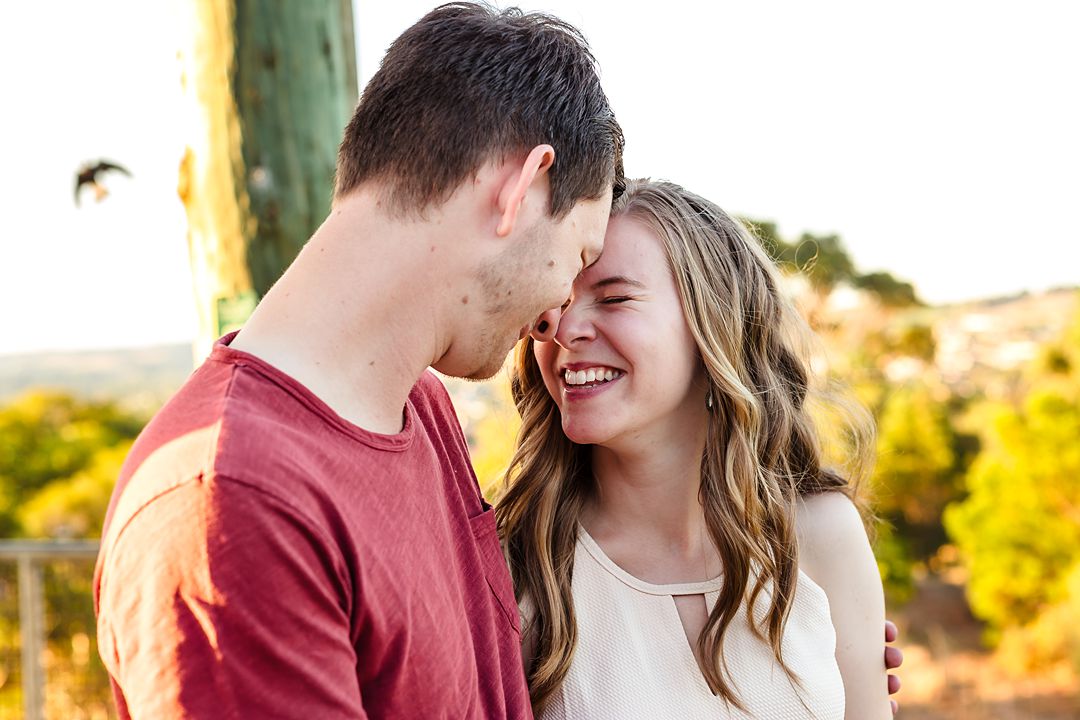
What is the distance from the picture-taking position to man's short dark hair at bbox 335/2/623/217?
51.1 inches

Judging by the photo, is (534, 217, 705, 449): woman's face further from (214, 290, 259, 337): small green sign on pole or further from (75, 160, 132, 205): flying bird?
(75, 160, 132, 205): flying bird

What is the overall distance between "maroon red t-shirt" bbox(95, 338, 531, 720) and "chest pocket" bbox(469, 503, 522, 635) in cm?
26

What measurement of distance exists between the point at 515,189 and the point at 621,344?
2.07 ft

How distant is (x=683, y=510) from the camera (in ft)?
6.77

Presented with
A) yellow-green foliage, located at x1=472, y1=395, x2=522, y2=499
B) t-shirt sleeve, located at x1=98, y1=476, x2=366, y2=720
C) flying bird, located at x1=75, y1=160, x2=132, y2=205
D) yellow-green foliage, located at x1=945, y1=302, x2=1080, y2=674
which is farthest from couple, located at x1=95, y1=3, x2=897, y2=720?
yellow-green foliage, located at x1=945, y1=302, x2=1080, y2=674

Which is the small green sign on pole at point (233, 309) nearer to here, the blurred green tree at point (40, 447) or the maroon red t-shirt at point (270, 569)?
the maroon red t-shirt at point (270, 569)

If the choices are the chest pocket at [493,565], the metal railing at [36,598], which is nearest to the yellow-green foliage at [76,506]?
the metal railing at [36,598]

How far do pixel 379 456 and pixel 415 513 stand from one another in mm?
100

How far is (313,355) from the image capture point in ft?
3.93

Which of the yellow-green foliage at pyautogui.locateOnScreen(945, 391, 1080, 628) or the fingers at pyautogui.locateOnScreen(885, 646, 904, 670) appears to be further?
the yellow-green foliage at pyautogui.locateOnScreen(945, 391, 1080, 628)

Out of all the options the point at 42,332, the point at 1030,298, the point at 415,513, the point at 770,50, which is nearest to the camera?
the point at 415,513

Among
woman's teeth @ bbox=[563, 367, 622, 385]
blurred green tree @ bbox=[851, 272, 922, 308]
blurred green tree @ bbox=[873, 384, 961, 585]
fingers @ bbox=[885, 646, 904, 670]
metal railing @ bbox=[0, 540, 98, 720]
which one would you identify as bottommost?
blurred green tree @ bbox=[873, 384, 961, 585]

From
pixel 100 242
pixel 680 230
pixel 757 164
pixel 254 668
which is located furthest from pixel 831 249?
pixel 254 668

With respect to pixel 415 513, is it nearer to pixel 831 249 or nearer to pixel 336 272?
pixel 336 272
